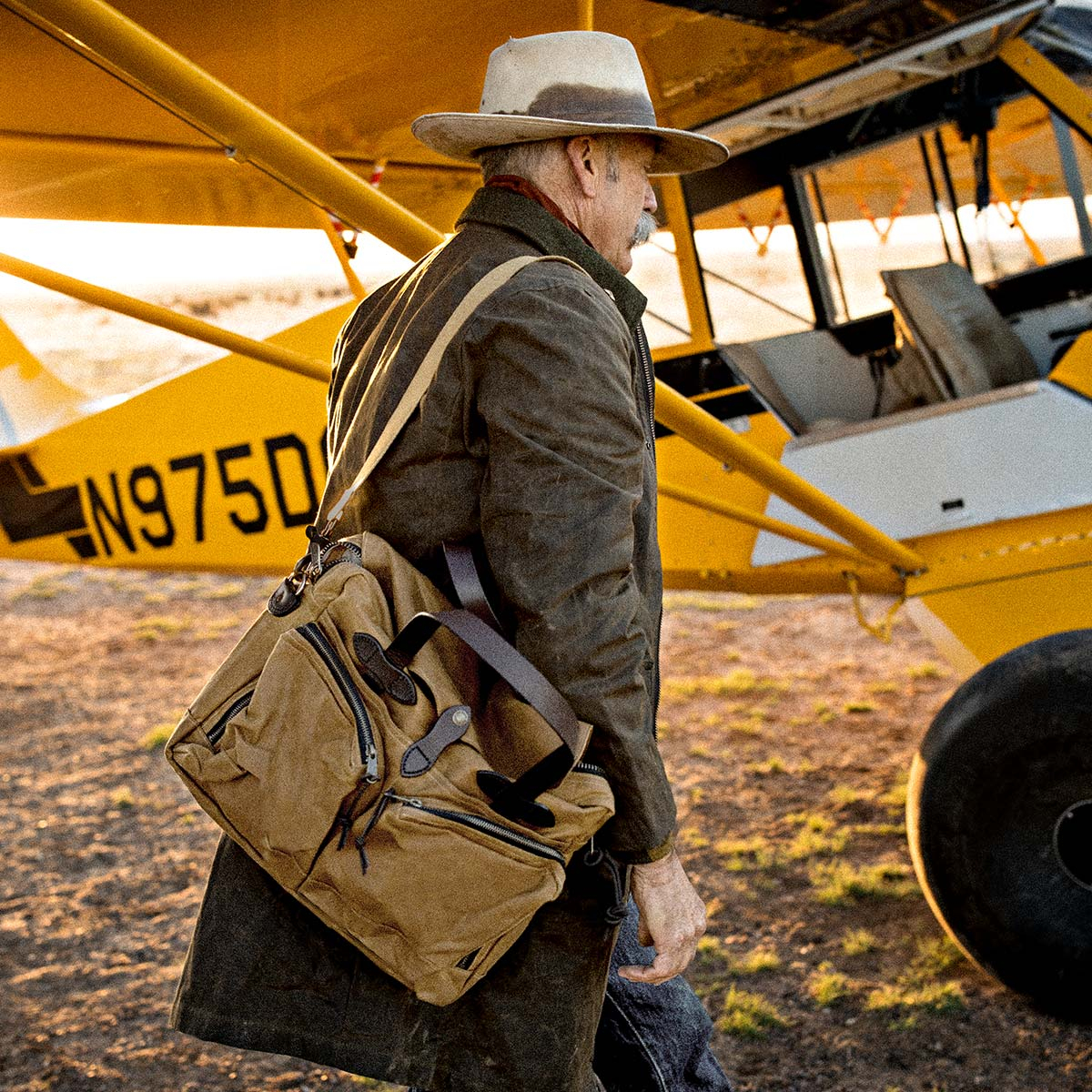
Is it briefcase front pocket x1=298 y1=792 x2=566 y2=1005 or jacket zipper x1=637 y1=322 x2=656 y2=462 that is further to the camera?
jacket zipper x1=637 y1=322 x2=656 y2=462

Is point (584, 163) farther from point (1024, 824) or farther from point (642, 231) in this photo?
A: point (1024, 824)

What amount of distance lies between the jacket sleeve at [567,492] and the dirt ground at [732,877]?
1736mm

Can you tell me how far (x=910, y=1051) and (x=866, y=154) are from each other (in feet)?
8.13

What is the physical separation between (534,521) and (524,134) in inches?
20.3

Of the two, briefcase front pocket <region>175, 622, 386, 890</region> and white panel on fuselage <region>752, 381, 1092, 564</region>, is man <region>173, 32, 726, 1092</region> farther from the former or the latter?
white panel on fuselage <region>752, 381, 1092, 564</region>

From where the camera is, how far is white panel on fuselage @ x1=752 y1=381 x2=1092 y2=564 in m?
2.98

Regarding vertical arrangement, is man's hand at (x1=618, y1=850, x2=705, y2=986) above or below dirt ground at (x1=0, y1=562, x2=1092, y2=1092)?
above

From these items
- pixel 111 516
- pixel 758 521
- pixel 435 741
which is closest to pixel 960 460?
pixel 758 521

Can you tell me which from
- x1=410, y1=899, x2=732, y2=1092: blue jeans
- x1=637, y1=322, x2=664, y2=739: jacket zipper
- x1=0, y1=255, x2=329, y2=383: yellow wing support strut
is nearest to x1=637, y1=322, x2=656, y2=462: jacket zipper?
x1=637, y1=322, x2=664, y2=739: jacket zipper

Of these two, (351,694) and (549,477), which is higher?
(549,477)

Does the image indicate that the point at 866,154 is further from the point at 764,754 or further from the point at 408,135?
the point at 764,754

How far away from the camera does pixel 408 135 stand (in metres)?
3.22

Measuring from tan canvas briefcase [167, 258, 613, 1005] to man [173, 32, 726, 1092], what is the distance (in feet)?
0.19

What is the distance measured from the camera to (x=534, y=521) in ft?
4.00
